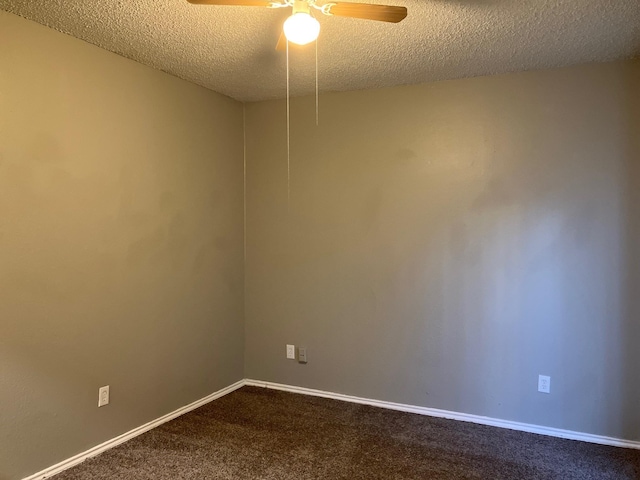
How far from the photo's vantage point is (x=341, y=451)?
9.18 feet

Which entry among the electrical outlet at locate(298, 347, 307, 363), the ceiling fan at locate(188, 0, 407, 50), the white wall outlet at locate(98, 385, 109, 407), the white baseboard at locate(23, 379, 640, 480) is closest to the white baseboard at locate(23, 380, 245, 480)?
the white baseboard at locate(23, 379, 640, 480)

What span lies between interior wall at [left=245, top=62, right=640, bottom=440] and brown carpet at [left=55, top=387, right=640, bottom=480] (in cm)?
25

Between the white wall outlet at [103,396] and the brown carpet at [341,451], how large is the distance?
28 centimetres

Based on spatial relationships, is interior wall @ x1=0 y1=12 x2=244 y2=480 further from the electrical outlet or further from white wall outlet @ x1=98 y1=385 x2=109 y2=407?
the electrical outlet

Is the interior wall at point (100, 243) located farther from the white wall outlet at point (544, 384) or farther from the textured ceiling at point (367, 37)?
the white wall outlet at point (544, 384)

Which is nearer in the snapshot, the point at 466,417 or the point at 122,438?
the point at 122,438

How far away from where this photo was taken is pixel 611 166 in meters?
2.93

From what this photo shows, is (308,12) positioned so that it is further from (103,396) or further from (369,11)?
(103,396)

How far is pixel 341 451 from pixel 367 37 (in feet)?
7.72

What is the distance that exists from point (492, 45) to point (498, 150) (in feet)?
2.40

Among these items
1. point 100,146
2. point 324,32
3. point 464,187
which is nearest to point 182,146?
point 100,146

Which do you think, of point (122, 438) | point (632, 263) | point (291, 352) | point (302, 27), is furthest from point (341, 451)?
point (302, 27)

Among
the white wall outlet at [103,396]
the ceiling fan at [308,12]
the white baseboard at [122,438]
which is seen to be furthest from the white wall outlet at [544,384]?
the white wall outlet at [103,396]

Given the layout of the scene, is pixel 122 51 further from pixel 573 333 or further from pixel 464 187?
pixel 573 333
